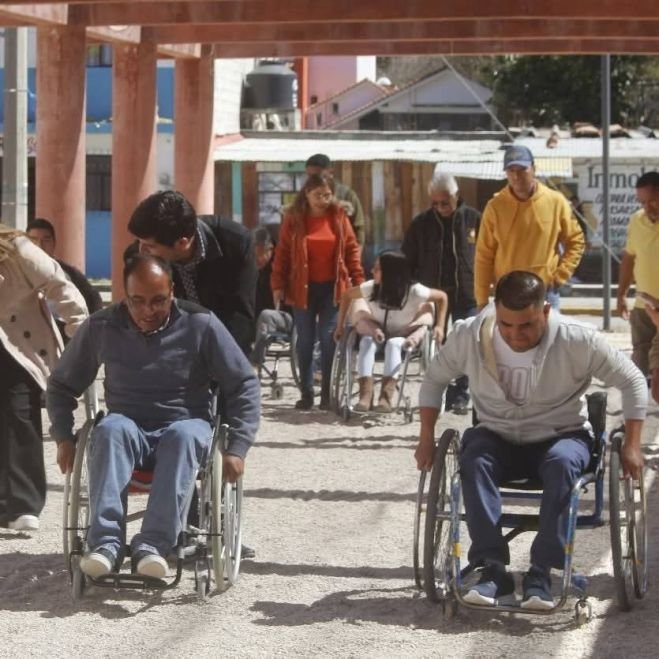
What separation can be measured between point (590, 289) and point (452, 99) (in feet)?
71.5

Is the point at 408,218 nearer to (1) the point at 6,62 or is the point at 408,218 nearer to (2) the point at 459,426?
(1) the point at 6,62

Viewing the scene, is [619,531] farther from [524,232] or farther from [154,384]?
[524,232]

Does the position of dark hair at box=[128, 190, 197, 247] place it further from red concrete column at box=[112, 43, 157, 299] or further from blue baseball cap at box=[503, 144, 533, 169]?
red concrete column at box=[112, 43, 157, 299]

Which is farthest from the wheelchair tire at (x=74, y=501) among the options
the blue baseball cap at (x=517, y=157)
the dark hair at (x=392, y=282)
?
the dark hair at (x=392, y=282)

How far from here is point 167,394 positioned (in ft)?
23.4

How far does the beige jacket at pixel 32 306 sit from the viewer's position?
8453 mm

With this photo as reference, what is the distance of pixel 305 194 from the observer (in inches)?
509

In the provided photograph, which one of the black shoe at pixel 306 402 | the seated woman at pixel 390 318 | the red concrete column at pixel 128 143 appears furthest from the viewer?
the red concrete column at pixel 128 143

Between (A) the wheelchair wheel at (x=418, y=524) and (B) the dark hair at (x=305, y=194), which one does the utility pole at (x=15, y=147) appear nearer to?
(B) the dark hair at (x=305, y=194)

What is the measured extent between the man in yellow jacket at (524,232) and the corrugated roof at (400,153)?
1627 centimetres

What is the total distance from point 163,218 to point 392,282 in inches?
220

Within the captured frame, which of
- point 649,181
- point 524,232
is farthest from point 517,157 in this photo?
point 649,181

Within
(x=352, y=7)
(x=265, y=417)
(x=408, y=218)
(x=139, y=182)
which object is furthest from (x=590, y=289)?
(x=265, y=417)

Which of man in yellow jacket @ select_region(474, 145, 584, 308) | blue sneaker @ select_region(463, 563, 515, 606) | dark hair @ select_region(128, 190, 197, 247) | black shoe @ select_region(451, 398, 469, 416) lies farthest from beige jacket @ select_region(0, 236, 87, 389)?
black shoe @ select_region(451, 398, 469, 416)
